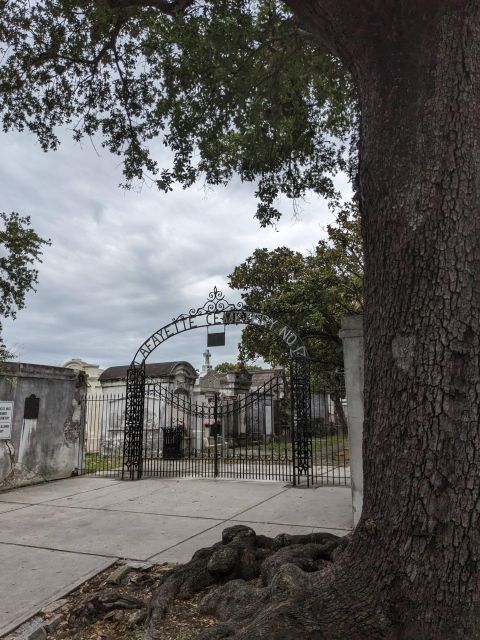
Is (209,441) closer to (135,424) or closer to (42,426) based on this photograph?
(135,424)

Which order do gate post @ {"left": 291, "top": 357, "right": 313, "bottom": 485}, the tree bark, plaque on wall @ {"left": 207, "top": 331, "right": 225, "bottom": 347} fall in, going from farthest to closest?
1. plaque on wall @ {"left": 207, "top": 331, "right": 225, "bottom": 347}
2. gate post @ {"left": 291, "top": 357, "right": 313, "bottom": 485}
3. the tree bark

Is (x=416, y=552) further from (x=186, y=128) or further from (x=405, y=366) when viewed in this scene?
(x=186, y=128)

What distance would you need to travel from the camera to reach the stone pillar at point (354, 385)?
584 cm

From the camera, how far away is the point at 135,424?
1182cm

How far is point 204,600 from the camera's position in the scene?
11.8 feet

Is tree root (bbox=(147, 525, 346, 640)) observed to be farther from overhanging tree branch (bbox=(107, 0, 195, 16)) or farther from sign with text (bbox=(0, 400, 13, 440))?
sign with text (bbox=(0, 400, 13, 440))

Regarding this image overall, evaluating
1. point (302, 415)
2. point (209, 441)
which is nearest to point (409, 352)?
point (302, 415)

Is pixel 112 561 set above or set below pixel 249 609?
below

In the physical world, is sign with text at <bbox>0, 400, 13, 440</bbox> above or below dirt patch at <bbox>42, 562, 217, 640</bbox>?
above

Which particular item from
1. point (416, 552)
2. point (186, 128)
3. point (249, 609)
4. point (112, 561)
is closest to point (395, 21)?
point (416, 552)

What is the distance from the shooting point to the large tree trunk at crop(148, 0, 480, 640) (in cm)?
241

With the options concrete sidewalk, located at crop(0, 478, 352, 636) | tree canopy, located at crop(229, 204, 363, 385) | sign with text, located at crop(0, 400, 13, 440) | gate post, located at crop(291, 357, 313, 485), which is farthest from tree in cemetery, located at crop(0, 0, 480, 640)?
tree canopy, located at crop(229, 204, 363, 385)

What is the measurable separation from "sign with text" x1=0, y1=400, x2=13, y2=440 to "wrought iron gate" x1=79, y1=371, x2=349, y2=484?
2534mm

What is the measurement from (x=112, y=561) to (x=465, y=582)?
388cm
